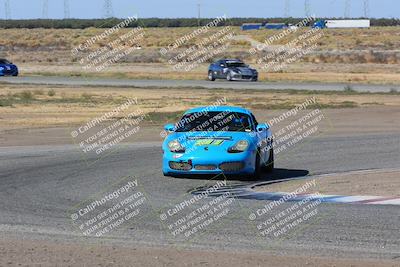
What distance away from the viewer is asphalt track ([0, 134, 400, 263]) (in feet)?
34.9

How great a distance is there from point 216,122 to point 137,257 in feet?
27.6

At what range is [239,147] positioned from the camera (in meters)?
17.1

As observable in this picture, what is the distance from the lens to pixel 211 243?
10.6 metres

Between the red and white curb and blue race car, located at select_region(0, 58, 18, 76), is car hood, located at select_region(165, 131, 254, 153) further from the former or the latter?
blue race car, located at select_region(0, 58, 18, 76)

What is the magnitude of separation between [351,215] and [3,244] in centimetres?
463

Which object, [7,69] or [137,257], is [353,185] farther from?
[7,69]

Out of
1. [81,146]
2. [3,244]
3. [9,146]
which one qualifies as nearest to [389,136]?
[81,146]

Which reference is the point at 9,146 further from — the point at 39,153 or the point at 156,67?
the point at 156,67

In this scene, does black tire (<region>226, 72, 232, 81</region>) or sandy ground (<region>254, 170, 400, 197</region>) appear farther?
black tire (<region>226, 72, 232, 81</region>)

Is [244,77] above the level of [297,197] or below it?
below

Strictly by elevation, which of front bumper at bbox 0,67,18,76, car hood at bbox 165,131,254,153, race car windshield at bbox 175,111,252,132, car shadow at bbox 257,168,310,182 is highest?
race car windshield at bbox 175,111,252,132

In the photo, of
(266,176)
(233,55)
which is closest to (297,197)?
(266,176)

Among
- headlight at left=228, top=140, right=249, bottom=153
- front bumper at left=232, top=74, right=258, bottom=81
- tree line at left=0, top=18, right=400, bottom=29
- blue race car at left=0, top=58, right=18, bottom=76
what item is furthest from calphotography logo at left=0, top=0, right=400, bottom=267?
tree line at left=0, top=18, right=400, bottom=29

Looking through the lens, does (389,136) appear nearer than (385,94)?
Yes
